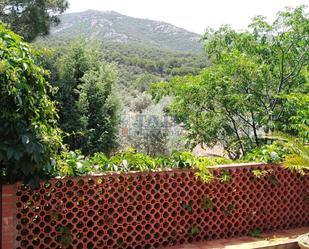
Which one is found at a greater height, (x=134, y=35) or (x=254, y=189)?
(x=254, y=189)

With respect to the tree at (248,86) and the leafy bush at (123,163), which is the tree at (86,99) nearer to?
the tree at (248,86)

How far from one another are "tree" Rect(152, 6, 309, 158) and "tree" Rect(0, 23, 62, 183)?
187 inches

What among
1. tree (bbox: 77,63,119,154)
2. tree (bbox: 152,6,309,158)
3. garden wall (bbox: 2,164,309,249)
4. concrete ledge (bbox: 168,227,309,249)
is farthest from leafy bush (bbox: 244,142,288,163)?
tree (bbox: 77,63,119,154)

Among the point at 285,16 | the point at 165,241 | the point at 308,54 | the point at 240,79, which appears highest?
the point at 285,16

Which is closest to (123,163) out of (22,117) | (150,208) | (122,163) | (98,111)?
(122,163)

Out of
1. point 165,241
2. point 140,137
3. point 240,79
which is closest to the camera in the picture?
point 165,241

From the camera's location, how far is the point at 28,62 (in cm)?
423

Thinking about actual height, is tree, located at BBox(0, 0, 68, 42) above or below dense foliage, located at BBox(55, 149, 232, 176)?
above

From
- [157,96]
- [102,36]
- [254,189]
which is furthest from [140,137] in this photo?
[102,36]

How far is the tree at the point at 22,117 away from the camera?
398 centimetres

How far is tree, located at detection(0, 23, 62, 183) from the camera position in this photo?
13.1 ft

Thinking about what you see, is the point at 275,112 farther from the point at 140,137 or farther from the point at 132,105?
the point at 132,105

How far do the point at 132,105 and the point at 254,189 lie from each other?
16019 mm

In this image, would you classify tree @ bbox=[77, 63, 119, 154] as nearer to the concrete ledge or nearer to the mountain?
the concrete ledge
